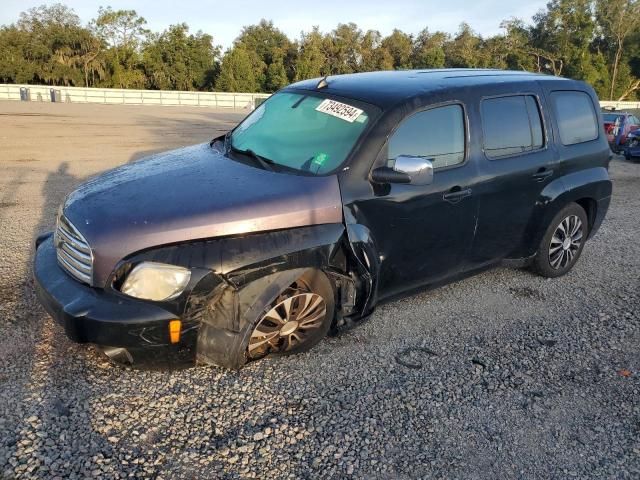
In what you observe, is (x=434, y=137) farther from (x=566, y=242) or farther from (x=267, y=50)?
(x=267, y=50)

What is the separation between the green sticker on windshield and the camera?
356 centimetres

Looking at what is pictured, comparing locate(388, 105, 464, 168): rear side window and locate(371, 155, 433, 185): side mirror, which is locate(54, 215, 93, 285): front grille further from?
locate(388, 105, 464, 168): rear side window

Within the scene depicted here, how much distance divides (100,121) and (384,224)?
829 inches

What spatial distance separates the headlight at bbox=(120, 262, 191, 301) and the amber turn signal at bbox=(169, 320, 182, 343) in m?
0.14

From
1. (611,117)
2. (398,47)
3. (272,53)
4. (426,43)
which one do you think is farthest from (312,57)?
(611,117)

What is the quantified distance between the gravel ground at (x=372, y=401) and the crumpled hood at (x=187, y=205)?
78 cm

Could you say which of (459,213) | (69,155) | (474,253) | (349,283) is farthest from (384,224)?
(69,155)

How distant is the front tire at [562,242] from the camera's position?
4.86 m

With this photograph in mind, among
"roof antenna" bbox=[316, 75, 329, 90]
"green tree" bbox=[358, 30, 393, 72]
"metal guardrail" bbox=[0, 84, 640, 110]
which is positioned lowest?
"roof antenna" bbox=[316, 75, 329, 90]

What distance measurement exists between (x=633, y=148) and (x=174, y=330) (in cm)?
1593

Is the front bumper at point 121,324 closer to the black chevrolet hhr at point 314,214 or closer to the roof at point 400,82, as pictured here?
the black chevrolet hhr at point 314,214

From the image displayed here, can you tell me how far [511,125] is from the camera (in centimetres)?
434

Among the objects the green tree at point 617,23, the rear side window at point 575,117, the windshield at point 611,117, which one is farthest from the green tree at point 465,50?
the rear side window at point 575,117

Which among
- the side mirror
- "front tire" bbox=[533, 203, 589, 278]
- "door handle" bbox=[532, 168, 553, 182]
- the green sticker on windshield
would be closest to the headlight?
the green sticker on windshield
